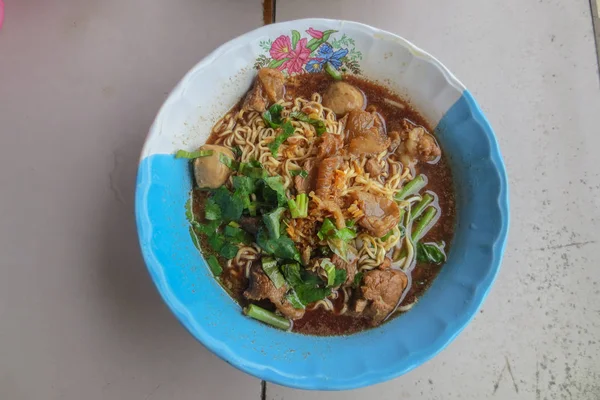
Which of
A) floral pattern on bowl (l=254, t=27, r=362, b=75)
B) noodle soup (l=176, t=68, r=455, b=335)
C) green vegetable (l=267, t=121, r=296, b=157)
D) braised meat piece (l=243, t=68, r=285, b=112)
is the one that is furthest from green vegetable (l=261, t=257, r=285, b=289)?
floral pattern on bowl (l=254, t=27, r=362, b=75)

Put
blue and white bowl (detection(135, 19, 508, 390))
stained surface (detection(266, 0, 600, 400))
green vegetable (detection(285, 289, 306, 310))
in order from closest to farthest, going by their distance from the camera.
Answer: blue and white bowl (detection(135, 19, 508, 390)) < green vegetable (detection(285, 289, 306, 310)) < stained surface (detection(266, 0, 600, 400))

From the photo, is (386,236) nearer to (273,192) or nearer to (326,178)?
(326,178)

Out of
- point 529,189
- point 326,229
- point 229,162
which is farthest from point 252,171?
point 529,189

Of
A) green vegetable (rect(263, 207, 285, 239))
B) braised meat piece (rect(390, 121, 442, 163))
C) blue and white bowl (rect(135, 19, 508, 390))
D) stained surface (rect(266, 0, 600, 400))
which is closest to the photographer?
blue and white bowl (rect(135, 19, 508, 390))

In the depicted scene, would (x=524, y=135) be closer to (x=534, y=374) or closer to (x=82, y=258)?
(x=534, y=374)

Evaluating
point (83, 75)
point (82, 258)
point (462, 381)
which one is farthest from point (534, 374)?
point (83, 75)

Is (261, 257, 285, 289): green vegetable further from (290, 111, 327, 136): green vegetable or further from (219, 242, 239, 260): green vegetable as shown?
(290, 111, 327, 136): green vegetable

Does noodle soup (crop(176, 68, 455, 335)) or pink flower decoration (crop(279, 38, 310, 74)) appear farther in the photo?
pink flower decoration (crop(279, 38, 310, 74))
